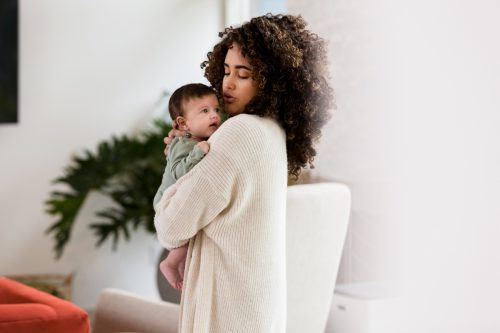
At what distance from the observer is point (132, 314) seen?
9.36 feet

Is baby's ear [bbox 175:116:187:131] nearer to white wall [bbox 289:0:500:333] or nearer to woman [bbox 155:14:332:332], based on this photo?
woman [bbox 155:14:332:332]

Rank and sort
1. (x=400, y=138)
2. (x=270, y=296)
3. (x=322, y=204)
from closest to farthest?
(x=270, y=296)
(x=322, y=204)
(x=400, y=138)

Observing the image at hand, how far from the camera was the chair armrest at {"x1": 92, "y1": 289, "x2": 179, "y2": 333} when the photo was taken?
9.11 feet

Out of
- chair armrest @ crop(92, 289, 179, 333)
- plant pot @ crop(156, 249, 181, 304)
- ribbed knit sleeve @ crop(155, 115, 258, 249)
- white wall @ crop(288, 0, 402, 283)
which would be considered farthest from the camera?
plant pot @ crop(156, 249, 181, 304)

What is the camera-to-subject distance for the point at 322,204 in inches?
102

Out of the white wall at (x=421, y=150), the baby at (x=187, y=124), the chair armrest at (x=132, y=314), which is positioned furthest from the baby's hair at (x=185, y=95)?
the white wall at (x=421, y=150)

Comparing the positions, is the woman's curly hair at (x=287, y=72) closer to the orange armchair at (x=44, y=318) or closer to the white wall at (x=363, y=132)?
the orange armchair at (x=44, y=318)

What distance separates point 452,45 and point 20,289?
1.83m

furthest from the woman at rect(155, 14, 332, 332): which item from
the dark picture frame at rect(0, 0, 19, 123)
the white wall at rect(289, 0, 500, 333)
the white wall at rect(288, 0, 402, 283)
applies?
the dark picture frame at rect(0, 0, 19, 123)

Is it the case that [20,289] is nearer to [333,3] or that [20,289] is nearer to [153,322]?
[153,322]

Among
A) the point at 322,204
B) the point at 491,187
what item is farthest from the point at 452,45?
the point at 322,204

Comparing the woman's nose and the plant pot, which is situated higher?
the woman's nose

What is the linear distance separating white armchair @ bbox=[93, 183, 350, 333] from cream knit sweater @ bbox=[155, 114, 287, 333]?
54 centimetres

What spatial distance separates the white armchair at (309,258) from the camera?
8.28 ft
